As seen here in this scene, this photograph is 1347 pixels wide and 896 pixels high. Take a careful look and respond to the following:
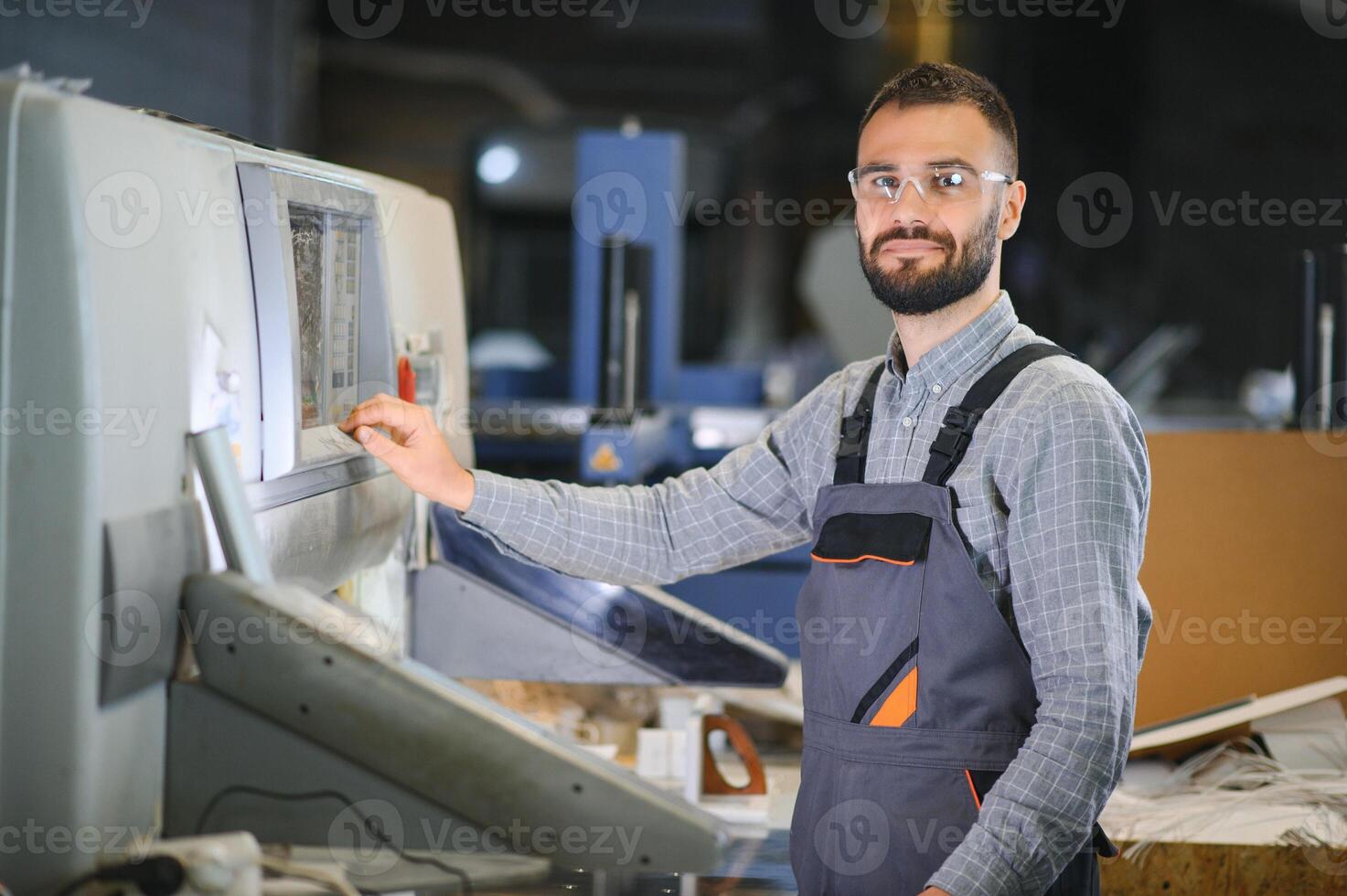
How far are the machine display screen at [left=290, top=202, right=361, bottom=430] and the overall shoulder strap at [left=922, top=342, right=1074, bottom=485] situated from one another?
2.14ft

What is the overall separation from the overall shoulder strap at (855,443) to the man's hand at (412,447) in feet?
1.49

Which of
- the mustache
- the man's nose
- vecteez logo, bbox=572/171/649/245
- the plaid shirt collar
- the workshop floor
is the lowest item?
the workshop floor

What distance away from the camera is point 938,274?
5.03 ft

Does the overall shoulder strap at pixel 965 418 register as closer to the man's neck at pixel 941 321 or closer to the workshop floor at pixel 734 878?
the man's neck at pixel 941 321

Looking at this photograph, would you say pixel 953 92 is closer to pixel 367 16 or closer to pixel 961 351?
pixel 961 351

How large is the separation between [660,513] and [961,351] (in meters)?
0.47

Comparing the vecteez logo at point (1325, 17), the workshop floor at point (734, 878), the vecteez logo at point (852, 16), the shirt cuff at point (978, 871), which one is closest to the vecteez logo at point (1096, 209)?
the vecteez logo at point (1325, 17)

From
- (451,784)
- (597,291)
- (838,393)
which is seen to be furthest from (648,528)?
(597,291)

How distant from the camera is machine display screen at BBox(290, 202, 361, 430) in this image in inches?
54.3

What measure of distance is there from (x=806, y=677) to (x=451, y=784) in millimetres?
573

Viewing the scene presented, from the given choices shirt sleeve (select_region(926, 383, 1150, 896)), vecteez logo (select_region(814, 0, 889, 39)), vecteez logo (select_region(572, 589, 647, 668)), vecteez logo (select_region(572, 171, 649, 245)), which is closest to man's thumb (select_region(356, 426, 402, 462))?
vecteez logo (select_region(572, 589, 647, 668))

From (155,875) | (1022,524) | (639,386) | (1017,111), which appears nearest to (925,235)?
(1022,524)

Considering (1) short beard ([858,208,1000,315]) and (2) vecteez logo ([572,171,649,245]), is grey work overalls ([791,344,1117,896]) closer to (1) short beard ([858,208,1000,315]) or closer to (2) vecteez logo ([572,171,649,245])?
(1) short beard ([858,208,1000,315])

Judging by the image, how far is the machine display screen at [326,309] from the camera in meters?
1.38
